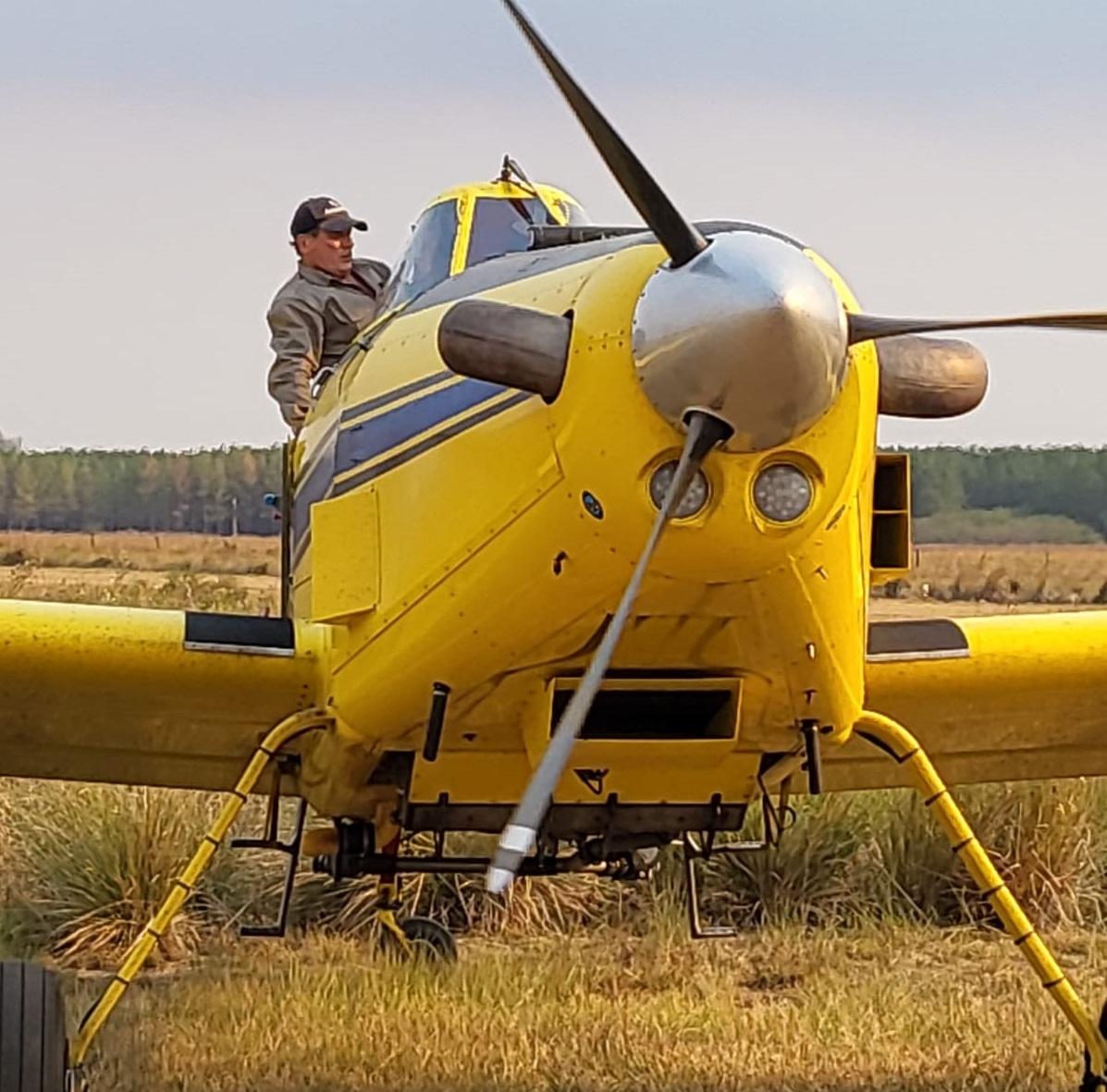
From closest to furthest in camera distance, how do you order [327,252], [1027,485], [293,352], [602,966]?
1. [293,352]
2. [327,252]
3. [602,966]
4. [1027,485]

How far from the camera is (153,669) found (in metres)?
6.26

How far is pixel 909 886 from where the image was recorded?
35.9 feet

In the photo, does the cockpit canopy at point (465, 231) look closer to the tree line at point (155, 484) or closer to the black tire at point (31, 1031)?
the black tire at point (31, 1031)

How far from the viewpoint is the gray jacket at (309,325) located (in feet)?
25.8

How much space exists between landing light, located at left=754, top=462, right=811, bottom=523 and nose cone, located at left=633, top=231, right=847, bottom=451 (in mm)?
133

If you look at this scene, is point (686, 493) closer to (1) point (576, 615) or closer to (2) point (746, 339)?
(2) point (746, 339)

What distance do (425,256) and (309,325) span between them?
59.8 inches

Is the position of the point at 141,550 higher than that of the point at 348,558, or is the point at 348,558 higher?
the point at 348,558

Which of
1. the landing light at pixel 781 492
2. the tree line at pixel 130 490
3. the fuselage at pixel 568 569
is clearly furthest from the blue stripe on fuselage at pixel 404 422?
the tree line at pixel 130 490

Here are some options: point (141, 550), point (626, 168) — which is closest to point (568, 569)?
point (626, 168)

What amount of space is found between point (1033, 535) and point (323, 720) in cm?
4141

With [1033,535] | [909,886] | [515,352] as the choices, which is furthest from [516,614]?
[1033,535]

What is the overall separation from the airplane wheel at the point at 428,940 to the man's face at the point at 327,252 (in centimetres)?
316

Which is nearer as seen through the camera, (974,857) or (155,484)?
(974,857)
